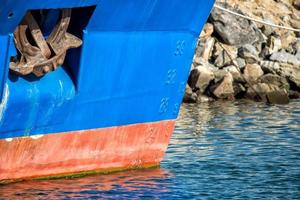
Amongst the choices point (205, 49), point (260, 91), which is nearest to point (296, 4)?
point (205, 49)

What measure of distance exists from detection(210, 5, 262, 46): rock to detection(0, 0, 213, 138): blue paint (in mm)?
11675

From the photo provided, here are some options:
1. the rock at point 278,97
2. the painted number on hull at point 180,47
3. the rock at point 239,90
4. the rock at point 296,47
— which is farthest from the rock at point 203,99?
the painted number on hull at point 180,47

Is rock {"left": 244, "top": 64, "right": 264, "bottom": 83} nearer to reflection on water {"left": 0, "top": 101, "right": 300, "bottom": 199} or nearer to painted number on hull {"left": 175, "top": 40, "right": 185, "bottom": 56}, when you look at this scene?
reflection on water {"left": 0, "top": 101, "right": 300, "bottom": 199}

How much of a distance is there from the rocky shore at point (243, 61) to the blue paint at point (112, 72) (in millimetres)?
9154

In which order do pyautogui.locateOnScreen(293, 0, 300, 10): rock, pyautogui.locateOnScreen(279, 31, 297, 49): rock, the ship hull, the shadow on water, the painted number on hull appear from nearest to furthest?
the ship hull < the shadow on water < the painted number on hull < pyautogui.locateOnScreen(279, 31, 297, 49): rock < pyautogui.locateOnScreen(293, 0, 300, 10): rock

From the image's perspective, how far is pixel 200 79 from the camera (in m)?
20.9

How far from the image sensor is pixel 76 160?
10.6 meters

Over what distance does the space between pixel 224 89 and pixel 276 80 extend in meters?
1.39

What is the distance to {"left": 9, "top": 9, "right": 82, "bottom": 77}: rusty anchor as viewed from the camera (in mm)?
9680

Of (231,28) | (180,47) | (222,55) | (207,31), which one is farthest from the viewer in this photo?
(231,28)

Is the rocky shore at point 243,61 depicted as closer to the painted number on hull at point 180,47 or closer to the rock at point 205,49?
the rock at point 205,49

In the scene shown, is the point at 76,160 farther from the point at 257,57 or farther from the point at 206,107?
the point at 257,57

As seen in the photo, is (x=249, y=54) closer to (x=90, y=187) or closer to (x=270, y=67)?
(x=270, y=67)

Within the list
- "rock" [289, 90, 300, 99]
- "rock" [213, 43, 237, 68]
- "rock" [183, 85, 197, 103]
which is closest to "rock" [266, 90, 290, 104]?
"rock" [289, 90, 300, 99]
